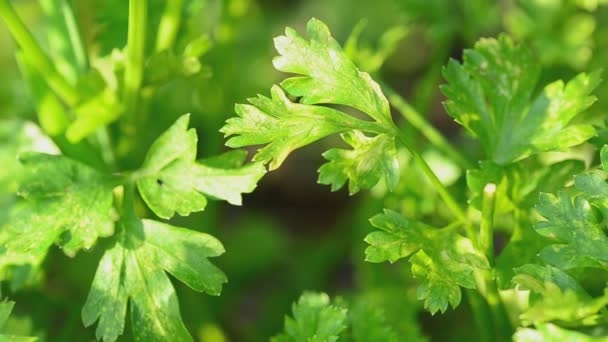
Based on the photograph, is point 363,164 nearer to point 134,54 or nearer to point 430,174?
point 430,174

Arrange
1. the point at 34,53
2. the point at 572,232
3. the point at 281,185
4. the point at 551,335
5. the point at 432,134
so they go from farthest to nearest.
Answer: the point at 281,185, the point at 432,134, the point at 34,53, the point at 572,232, the point at 551,335

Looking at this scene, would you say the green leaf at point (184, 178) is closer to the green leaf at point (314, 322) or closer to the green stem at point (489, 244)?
the green leaf at point (314, 322)

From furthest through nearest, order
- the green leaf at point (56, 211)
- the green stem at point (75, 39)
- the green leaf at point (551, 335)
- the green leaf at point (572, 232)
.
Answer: the green stem at point (75, 39), the green leaf at point (56, 211), the green leaf at point (572, 232), the green leaf at point (551, 335)

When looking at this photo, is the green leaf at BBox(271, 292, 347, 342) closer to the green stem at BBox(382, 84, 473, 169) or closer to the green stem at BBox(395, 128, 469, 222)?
the green stem at BBox(395, 128, 469, 222)

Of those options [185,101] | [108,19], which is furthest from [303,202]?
[108,19]

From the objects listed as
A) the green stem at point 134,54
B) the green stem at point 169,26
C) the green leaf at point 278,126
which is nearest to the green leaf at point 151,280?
the green leaf at point 278,126

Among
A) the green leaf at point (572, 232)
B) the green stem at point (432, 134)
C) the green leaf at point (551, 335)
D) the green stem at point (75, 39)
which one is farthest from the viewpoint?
the green stem at point (75, 39)

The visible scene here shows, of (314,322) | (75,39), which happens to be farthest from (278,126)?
(75,39)

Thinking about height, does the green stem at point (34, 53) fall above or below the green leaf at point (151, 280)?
above

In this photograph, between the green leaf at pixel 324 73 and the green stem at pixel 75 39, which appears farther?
the green stem at pixel 75 39
